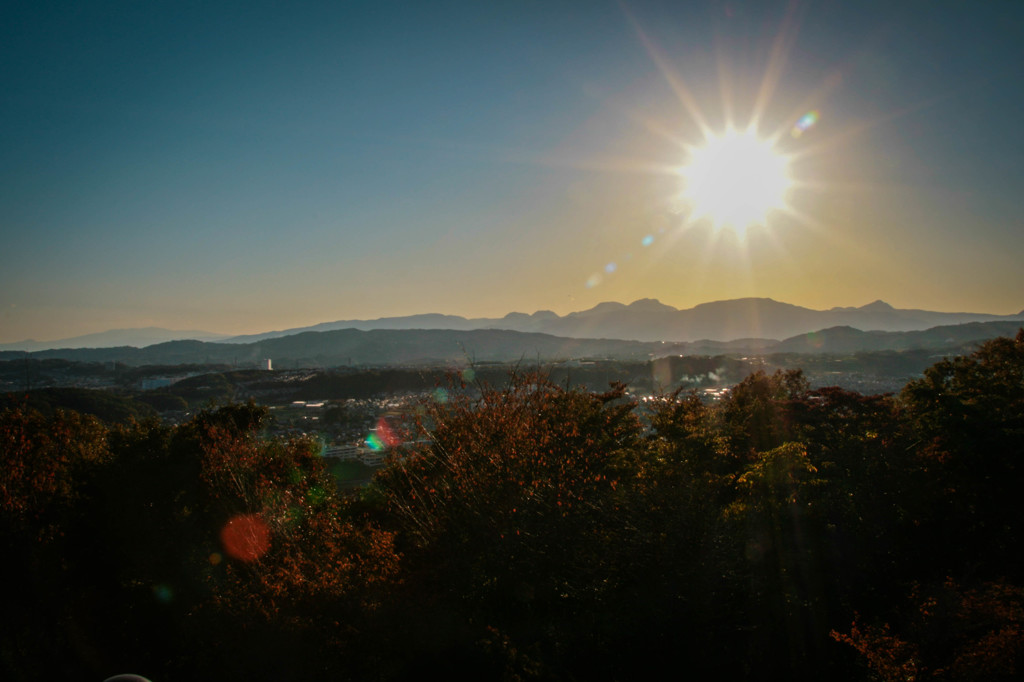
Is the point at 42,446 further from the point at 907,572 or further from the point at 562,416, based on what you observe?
the point at 907,572

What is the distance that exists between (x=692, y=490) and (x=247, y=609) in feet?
18.9

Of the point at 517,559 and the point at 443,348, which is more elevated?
the point at 443,348

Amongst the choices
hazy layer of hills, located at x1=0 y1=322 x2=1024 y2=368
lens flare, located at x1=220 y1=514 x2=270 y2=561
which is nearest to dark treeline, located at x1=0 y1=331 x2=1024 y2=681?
lens flare, located at x1=220 y1=514 x2=270 y2=561

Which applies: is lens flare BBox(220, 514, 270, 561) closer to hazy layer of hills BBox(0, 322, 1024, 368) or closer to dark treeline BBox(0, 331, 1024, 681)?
dark treeline BBox(0, 331, 1024, 681)

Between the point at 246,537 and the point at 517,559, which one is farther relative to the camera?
the point at 246,537

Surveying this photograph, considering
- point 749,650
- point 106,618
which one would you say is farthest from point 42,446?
point 749,650

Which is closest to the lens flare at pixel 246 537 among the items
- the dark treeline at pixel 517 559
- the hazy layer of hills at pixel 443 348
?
the dark treeline at pixel 517 559

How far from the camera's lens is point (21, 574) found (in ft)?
23.6

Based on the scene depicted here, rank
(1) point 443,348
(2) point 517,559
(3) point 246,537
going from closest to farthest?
(2) point 517,559
(3) point 246,537
(1) point 443,348

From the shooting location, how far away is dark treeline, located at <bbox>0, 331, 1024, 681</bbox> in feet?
16.4

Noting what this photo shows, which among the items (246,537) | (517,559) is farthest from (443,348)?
(517,559)

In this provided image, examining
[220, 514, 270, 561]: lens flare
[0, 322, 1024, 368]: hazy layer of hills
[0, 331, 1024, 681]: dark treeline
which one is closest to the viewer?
[0, 331, 1024, 681]: dark treeline

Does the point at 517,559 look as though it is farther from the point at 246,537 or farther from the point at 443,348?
the point at 443,348

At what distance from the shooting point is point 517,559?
6.58 m
